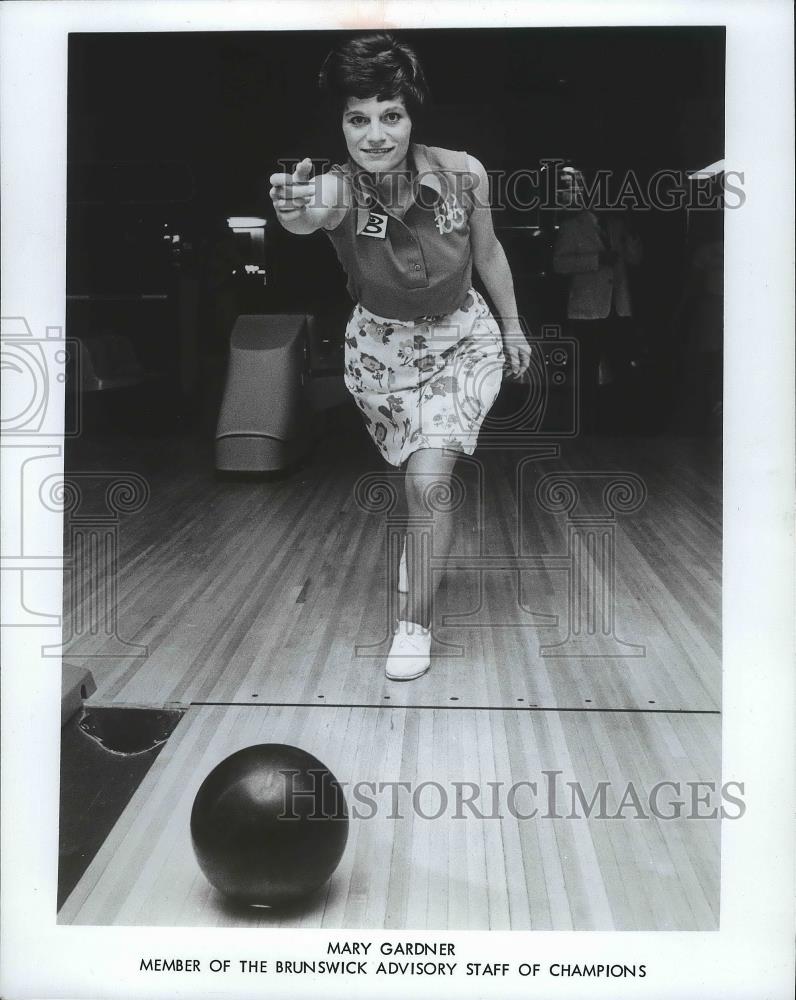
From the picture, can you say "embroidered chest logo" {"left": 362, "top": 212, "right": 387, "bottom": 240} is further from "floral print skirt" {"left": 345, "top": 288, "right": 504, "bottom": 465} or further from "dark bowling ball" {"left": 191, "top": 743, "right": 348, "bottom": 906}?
"dark bowling ball" {"left": 191, "top": 743, "right": 348, "bottom": 906}

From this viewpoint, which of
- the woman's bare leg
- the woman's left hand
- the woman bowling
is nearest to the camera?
the woman bowling

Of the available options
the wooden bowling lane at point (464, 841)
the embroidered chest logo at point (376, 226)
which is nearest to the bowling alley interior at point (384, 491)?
the wooden bowling lane at point (464, 841)

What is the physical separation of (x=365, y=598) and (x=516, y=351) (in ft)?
3.01

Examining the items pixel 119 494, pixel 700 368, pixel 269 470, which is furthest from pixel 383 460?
pixel 700 368

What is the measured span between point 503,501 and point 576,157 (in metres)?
0.73

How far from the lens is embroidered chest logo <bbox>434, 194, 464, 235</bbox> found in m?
2.32

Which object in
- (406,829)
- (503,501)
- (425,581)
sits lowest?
(406,829)

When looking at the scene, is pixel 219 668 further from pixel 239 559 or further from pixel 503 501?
pixel 503 501

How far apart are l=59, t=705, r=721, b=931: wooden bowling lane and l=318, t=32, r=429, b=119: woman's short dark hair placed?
125cm

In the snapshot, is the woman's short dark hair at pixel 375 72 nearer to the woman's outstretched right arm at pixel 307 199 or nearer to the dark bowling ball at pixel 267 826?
the woman's outstretched right arm at pixel 307 199

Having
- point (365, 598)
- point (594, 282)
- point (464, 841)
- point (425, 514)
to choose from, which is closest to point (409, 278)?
point (594, 282)

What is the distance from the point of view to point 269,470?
8.93 ft

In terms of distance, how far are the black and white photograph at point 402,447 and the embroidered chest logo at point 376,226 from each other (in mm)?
19

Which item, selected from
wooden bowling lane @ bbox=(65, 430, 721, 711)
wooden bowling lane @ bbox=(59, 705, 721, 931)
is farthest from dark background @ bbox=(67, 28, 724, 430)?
wooden bowling lane @ bbox=(59, 705, 721, 931)
